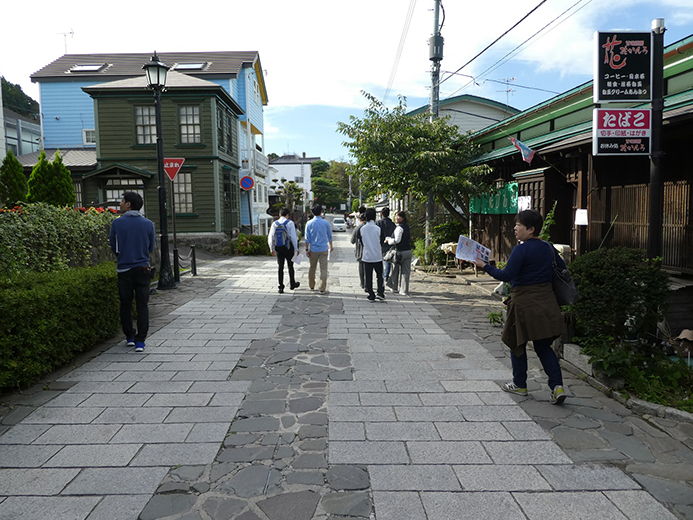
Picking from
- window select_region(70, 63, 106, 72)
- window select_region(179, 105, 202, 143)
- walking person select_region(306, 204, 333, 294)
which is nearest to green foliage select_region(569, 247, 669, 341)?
walking person select_region(306, 204, 333, 294)

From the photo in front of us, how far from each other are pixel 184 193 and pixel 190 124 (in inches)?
120

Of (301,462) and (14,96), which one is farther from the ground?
(14,96)

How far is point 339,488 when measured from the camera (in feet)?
10.7

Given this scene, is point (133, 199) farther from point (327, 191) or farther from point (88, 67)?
point (327, 191)

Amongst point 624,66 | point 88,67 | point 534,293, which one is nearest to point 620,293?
point 534,293

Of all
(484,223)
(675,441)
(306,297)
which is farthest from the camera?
(484,223)

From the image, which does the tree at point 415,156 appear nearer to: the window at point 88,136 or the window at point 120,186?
the window at point 120,186

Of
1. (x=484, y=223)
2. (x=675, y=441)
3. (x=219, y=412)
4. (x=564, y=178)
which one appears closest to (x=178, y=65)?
(x=484, y=223)

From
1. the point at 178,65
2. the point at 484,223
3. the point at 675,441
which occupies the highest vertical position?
the point at 178,65

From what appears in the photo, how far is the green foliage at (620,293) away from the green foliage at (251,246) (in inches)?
689

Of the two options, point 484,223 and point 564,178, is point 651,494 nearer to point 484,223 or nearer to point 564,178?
point 564,178

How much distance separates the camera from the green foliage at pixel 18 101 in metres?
48.7

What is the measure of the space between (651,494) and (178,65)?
30.9m

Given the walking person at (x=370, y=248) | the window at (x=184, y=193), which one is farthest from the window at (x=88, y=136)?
the walking person at (x=370, y=248)
